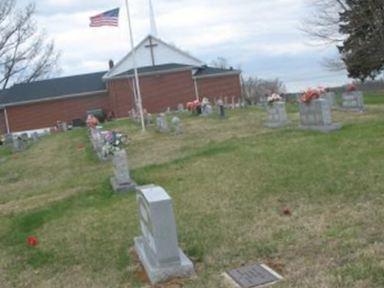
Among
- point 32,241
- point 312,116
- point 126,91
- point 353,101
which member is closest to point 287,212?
point 32,241

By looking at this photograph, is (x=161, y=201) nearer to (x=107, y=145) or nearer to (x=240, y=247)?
(x=240, y=247)

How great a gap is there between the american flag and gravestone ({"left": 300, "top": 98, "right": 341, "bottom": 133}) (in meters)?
10.8

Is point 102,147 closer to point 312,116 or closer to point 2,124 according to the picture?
point 312,116

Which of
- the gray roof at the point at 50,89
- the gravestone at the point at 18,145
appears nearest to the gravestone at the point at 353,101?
the gravestone at the point at 18,145

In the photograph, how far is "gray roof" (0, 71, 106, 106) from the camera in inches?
2466

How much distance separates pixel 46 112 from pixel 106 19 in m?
36.0

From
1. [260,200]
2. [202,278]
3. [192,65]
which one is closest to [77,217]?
[260,200]

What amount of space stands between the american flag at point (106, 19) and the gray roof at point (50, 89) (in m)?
35.5

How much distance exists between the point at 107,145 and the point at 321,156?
685cm

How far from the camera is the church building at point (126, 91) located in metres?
60.2

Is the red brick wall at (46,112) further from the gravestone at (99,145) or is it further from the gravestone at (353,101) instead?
the gravestone at (99,145)

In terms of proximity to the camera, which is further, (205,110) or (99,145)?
(205,110)

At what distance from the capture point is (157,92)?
60.1 m

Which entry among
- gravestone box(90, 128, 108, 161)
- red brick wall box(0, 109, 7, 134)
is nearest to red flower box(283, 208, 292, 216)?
gravestone box(90, 128, 108, 161)
